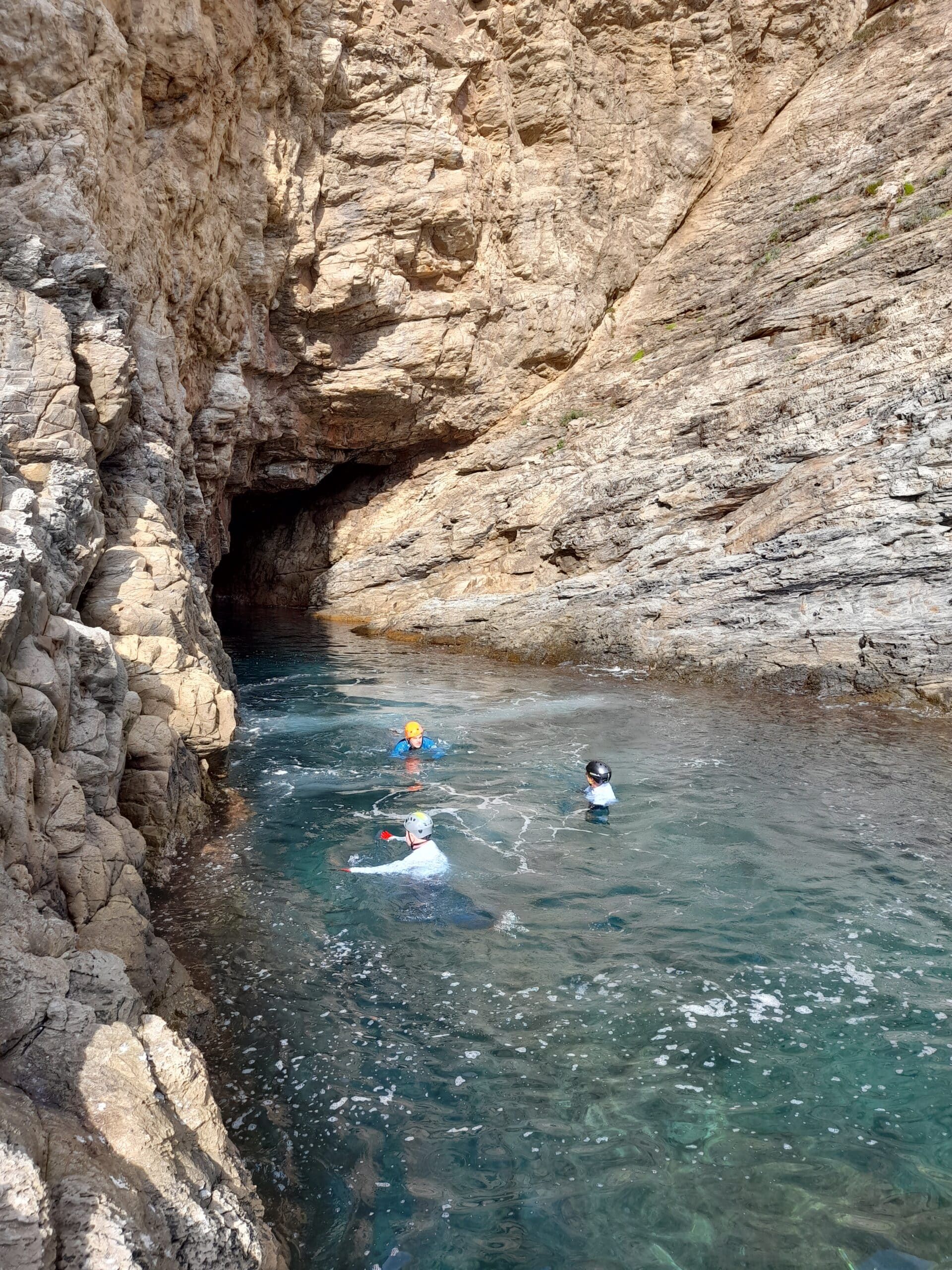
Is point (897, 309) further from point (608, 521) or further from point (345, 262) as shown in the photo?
point (345, 262)

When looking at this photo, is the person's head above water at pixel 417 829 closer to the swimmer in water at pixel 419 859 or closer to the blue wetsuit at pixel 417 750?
the swimmer in water at pixel 419 859

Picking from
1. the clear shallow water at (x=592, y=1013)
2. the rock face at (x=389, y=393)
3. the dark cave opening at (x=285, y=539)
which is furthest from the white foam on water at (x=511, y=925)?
the dark cave opening at (x=285, y=539)

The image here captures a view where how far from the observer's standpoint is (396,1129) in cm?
471

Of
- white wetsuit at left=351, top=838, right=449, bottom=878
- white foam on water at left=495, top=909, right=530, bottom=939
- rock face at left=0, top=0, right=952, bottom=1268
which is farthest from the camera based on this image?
white wetsuit at left=351, top=838, right=449, bottom=878

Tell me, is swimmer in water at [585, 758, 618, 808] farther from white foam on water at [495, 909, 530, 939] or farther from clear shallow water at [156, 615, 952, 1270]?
white foam on water at [495, 909, 530, 939]

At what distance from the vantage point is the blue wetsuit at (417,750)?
12.2 meters

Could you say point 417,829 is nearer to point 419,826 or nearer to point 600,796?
point 419,826

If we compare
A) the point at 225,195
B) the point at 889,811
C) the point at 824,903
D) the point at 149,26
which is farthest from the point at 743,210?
the point at 824,903

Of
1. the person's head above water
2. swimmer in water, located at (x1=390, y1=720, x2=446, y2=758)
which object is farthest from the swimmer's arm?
swimmer in water, located at (x1=390, y1=720, x2=446, y2=758)

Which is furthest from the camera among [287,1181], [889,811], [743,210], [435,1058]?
[743,210]

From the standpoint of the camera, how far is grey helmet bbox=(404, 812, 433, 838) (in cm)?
824

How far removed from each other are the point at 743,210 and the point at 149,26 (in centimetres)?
1836

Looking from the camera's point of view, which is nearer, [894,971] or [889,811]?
[894,971]

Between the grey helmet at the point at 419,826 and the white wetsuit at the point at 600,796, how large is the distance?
7.65ft
